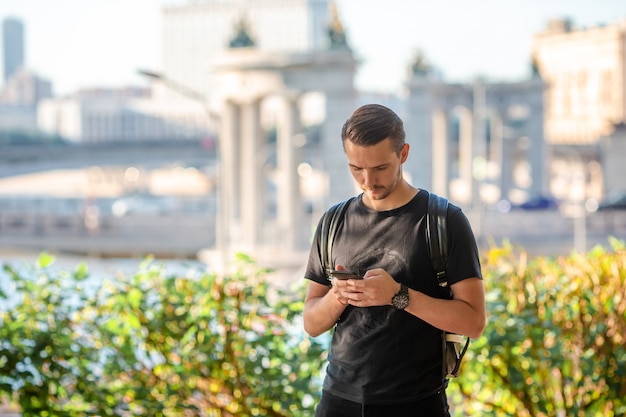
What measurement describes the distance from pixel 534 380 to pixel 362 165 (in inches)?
113

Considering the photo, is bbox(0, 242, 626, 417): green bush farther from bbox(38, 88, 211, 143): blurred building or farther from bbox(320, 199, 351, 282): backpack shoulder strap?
bbox(38, 88, 211, 143): blurred building

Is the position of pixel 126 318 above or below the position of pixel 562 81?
below

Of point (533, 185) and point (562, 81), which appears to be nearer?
point (533, 185)

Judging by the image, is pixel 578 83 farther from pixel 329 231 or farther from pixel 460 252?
pixel 460 252

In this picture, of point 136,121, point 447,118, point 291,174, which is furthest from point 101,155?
point 136,121

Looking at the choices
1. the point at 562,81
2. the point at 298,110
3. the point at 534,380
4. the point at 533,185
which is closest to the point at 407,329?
the point at 534,380

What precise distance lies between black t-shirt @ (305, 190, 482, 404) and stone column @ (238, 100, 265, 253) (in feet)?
155

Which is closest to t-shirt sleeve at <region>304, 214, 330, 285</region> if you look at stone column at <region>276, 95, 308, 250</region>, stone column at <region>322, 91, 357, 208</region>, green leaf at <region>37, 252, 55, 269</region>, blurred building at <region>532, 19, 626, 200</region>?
green leaf at <region>37, 252, 55, 269</region>

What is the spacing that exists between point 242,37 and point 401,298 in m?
52.2

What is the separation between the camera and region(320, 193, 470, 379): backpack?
3.51 meters

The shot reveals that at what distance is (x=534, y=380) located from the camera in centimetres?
590

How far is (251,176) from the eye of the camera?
52438mm

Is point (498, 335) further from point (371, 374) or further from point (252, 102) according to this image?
point (252, 102)

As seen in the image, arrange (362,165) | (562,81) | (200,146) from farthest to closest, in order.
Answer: (562,81)
(200,146)
(362,165)
